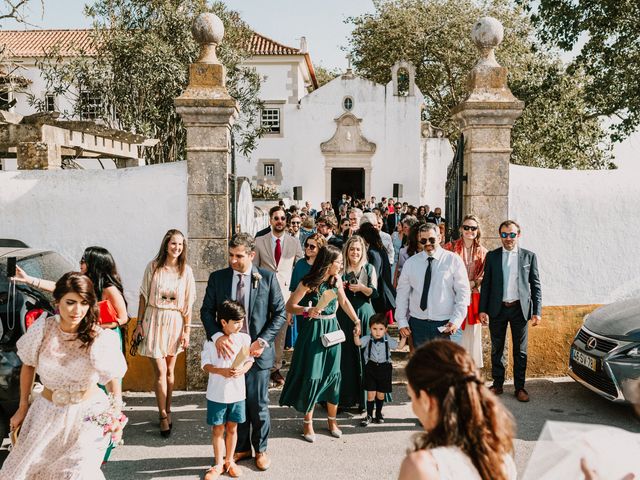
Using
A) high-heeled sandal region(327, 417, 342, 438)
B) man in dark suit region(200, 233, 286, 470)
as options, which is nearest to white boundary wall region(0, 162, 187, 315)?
man in dark suit region(200, 233, 286, 470)

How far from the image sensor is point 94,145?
35.5ft

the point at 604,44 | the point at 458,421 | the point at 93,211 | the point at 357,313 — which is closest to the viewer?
the point at 458,421

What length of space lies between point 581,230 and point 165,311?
4923mm

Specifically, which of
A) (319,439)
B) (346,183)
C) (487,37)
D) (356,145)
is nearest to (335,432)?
(319,439)

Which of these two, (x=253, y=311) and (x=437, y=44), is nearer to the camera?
(x=253, y=311)

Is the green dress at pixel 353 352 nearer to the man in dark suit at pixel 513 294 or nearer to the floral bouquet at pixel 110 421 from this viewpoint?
the man in dark suit at pixel 513 294

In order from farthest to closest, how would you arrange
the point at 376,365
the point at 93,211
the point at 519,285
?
the point at 93,211 → the point at 519,285 → the point at 376,365

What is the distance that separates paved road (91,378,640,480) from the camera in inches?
206

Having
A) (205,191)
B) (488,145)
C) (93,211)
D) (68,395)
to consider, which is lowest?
(68,395)

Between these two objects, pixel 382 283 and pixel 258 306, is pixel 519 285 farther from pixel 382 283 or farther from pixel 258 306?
pixel 258 306

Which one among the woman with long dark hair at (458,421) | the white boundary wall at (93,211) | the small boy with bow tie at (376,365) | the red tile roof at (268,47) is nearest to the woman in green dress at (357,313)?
the small boy with bow tie at (376,365)

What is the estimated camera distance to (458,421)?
7.02ft

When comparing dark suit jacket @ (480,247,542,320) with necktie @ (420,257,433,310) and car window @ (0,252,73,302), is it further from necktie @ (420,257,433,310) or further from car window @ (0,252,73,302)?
car window @ (0,252,73,302)

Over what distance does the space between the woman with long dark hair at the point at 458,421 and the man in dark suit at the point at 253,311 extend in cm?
317
